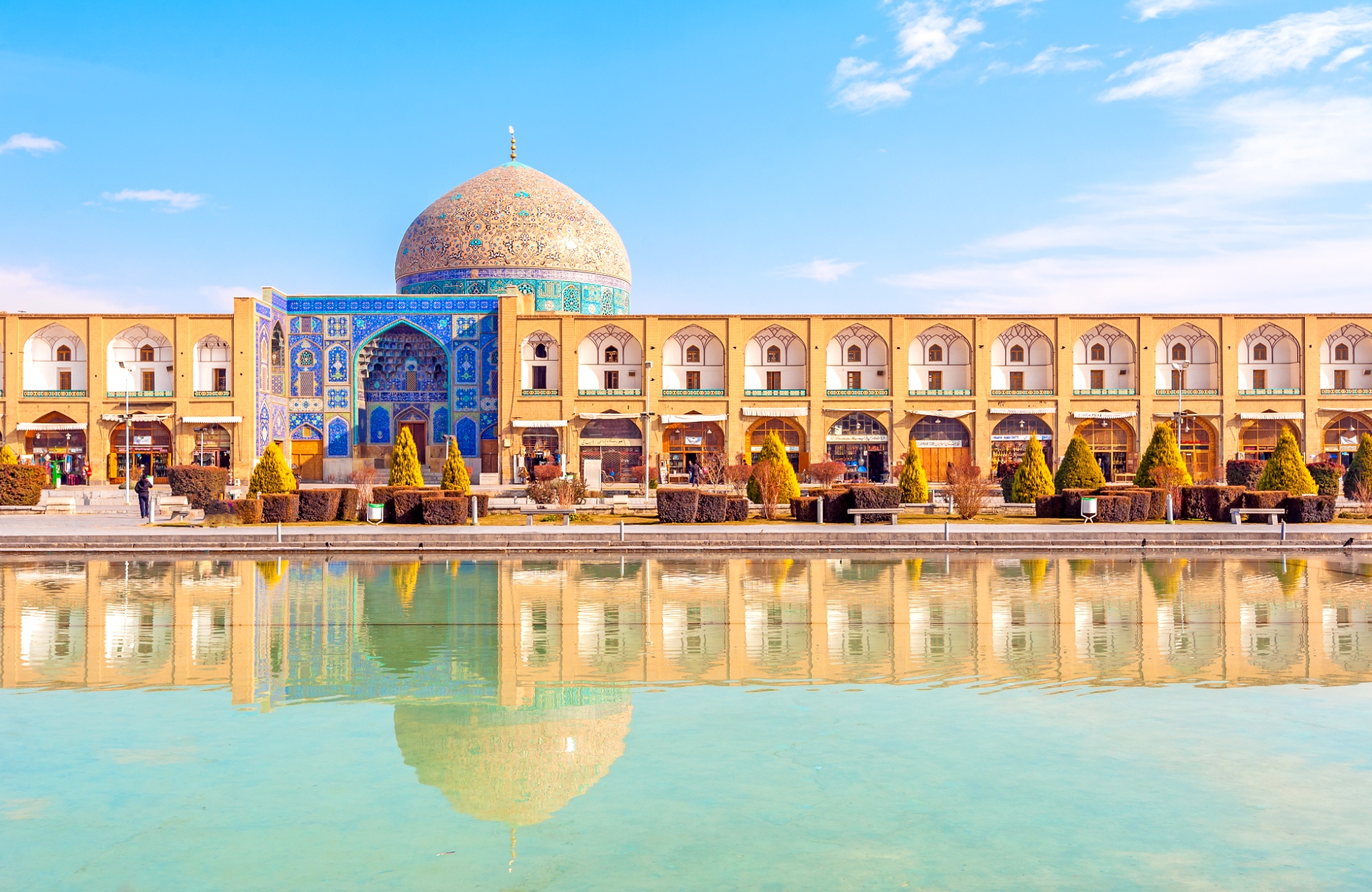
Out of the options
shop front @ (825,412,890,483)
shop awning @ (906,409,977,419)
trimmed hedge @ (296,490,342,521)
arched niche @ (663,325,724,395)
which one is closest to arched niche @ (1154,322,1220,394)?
shop awning @ (906,409,977,419)

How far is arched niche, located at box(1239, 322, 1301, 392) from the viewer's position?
103ft

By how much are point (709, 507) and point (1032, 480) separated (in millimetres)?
6957

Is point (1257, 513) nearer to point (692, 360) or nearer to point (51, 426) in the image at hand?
point (692, 360)

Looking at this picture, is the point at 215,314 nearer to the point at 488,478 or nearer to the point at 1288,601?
the point at 488,478

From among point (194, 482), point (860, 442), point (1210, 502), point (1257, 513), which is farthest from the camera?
point (860, 442)

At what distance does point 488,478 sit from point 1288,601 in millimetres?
22266

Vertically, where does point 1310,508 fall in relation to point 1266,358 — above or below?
below

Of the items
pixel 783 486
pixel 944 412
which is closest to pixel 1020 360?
pixel 944 412

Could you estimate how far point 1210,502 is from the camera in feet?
59.1

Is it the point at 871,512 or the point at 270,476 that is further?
the point at 270,476

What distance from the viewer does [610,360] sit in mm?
31641

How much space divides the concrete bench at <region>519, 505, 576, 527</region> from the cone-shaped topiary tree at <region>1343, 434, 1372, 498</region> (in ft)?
48.5

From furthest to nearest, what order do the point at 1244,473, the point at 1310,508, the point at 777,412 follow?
the point at 777,412 → the point at 1244,473 → the point at 1310,508

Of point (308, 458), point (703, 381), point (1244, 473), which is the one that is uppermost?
point (703, 381)
